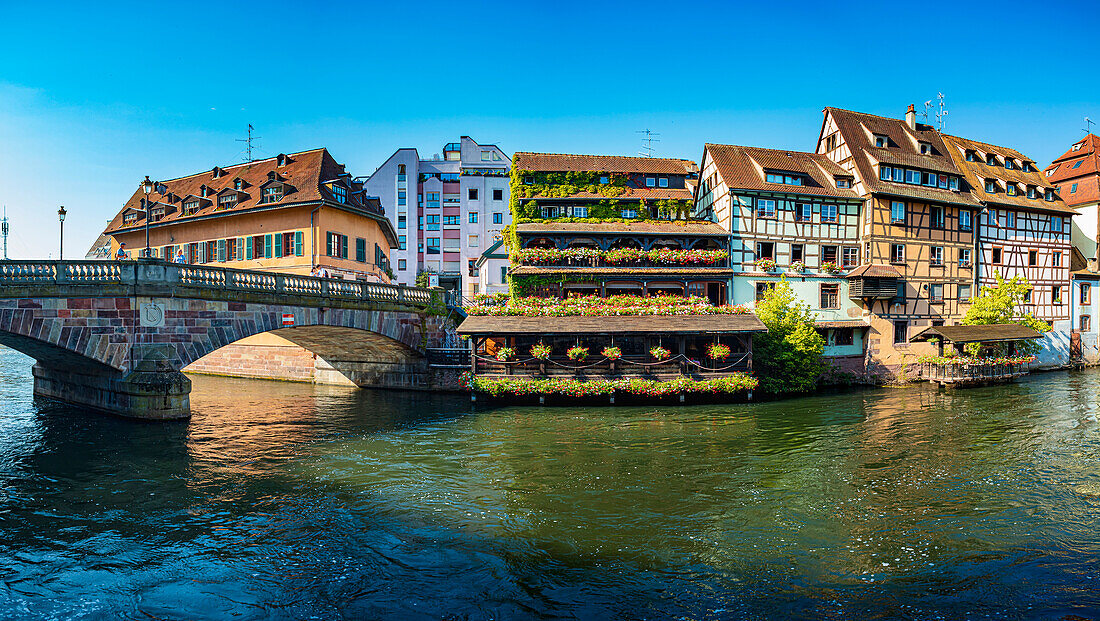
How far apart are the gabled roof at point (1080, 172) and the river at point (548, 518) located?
36969 mm

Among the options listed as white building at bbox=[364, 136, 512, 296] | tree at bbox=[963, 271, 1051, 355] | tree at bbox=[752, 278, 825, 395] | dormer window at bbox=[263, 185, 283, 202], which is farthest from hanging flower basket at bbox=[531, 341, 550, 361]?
white building at bbox=[364, 136, 512, 296]

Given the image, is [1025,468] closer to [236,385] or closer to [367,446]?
[367,446]

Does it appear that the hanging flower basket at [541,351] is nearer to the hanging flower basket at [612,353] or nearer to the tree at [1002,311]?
the hanging flower basket at [612,353]

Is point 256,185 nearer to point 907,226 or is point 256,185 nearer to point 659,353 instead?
point 659,353

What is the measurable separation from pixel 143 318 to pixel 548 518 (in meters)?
18.1

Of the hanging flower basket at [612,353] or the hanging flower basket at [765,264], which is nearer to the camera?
the hanging flower basket at [612,353]

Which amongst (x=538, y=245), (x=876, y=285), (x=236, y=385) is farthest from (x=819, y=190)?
(x=236, y=385)

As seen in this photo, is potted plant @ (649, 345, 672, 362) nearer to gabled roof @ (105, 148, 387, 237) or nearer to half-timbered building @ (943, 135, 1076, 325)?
gabled roof @ (105, 148, 387, 237)

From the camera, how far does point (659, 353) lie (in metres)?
32.4

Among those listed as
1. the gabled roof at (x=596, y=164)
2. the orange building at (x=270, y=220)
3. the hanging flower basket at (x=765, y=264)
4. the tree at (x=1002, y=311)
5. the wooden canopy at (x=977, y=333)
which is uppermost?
the gabled roof at (x=596, y=164)

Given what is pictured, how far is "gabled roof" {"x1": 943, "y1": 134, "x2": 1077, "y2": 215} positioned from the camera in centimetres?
4719

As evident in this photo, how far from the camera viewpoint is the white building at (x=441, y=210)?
71.9m

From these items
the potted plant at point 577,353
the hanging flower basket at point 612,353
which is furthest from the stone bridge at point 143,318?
the hanging flower basket at point 612,353

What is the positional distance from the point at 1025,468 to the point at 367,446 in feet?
72.4
